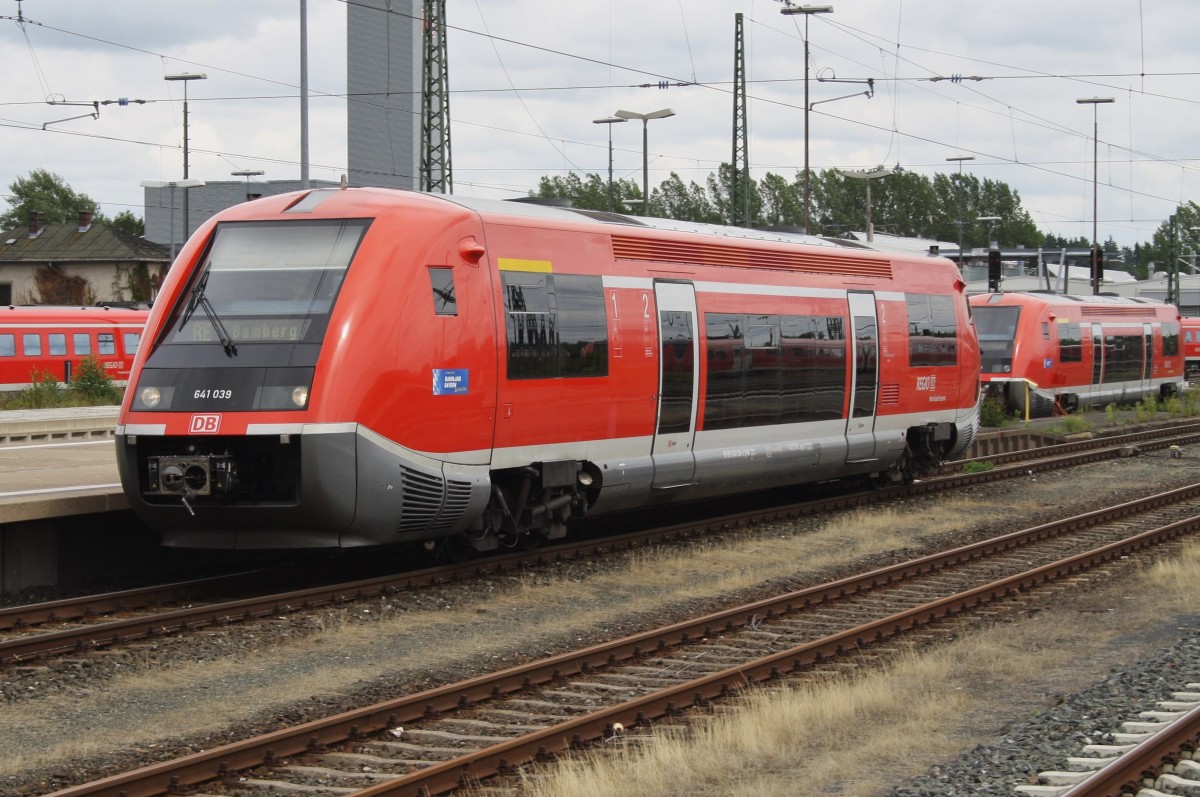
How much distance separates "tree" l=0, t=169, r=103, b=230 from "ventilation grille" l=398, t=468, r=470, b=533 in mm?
111946

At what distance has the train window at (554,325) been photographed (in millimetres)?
12758

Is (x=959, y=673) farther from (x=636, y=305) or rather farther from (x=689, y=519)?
(x=689, y=519)

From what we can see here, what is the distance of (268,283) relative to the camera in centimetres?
1184

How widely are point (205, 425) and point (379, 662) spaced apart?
2602 millimetres

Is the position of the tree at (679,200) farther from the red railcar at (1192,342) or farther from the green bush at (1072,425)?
the green bush at (1072,425)

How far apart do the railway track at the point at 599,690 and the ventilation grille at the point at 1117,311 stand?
2496 cm

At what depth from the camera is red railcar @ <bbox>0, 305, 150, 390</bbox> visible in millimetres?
40062

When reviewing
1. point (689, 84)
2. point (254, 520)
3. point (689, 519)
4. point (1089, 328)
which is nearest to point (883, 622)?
point (254, 520)

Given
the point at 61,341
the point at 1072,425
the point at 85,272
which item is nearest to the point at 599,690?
the point at 1072,425

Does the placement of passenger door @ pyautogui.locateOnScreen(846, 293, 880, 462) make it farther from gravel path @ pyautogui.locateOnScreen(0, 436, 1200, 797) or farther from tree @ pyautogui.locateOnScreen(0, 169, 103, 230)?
tree @ pyautogui.locateOnScreen(0, 169, 103, 230)

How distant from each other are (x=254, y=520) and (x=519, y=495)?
2.77m

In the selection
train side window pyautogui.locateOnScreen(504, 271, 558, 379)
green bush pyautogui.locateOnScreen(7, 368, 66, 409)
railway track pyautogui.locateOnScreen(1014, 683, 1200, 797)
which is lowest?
railway track pyautogui.locateOnScreen(1014, 683, 1200, 797)

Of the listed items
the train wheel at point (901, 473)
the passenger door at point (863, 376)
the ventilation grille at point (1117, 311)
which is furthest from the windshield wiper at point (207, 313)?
the ventilation grille at point (1117, 311)

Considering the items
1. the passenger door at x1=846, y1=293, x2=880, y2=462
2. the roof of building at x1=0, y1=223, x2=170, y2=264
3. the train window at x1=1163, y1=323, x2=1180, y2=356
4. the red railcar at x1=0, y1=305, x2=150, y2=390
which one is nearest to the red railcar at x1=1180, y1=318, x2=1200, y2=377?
the train window at x1=1163, y1=323, x2=1180, y2=356
